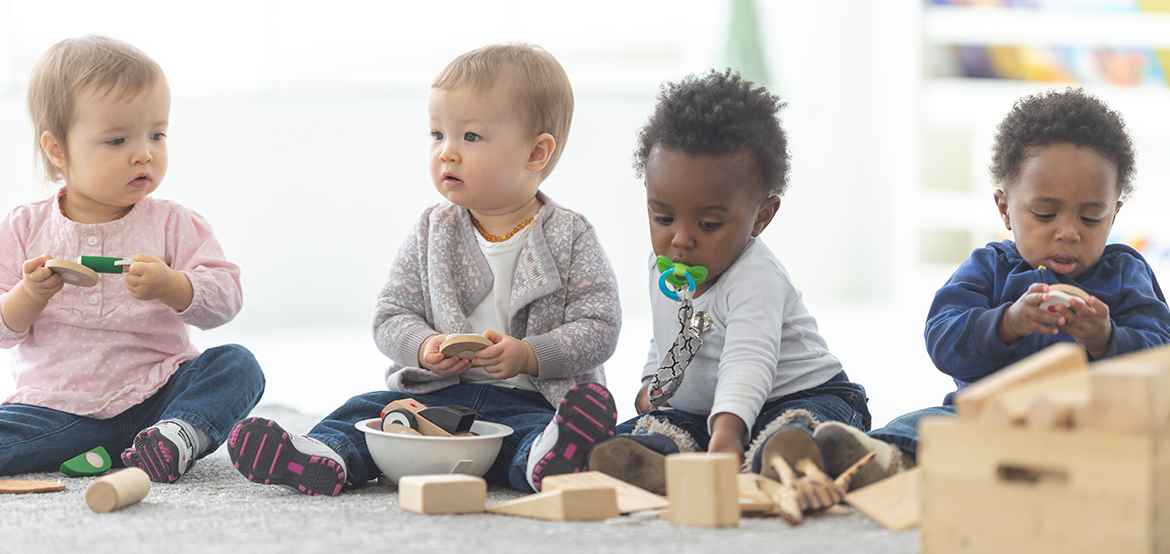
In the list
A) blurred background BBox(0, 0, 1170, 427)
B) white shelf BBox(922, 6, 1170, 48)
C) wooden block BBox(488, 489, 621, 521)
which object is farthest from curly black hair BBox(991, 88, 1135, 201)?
A: white shelf BBox(922, 6, 1170, 48)

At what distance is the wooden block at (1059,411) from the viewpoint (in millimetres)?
658

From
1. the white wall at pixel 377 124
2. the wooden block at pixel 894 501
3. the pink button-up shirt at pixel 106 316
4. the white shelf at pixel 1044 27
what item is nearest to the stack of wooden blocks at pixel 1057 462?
the wooden block at pixel 894 501

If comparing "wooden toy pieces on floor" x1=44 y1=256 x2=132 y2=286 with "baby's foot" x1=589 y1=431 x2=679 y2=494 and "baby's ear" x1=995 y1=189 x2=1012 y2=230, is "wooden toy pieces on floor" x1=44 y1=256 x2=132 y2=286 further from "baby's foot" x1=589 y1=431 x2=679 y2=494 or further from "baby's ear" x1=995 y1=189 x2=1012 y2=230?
"baby's ear" x1=995 y1=189 x2=1012 y2=230

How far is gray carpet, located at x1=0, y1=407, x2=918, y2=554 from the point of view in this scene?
2.62ft

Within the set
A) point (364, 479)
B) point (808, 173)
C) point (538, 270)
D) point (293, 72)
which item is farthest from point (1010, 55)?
point (364, 479)

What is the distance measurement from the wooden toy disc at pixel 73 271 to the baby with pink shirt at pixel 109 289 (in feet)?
0.06

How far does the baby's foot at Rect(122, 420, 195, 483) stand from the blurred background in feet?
3.88

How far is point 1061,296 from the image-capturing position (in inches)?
40.3

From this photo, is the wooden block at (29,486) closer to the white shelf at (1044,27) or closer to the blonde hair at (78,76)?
the blonde hair at (78,76)

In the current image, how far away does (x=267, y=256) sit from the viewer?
118 inches

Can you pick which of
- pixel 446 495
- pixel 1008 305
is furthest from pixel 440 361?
pixel 1008 305

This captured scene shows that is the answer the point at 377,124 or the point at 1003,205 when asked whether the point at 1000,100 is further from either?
the point at 1003,205

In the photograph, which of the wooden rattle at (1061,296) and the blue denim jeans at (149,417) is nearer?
the wooden rattle at (1061,296)

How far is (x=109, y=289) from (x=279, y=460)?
0.45 metres
